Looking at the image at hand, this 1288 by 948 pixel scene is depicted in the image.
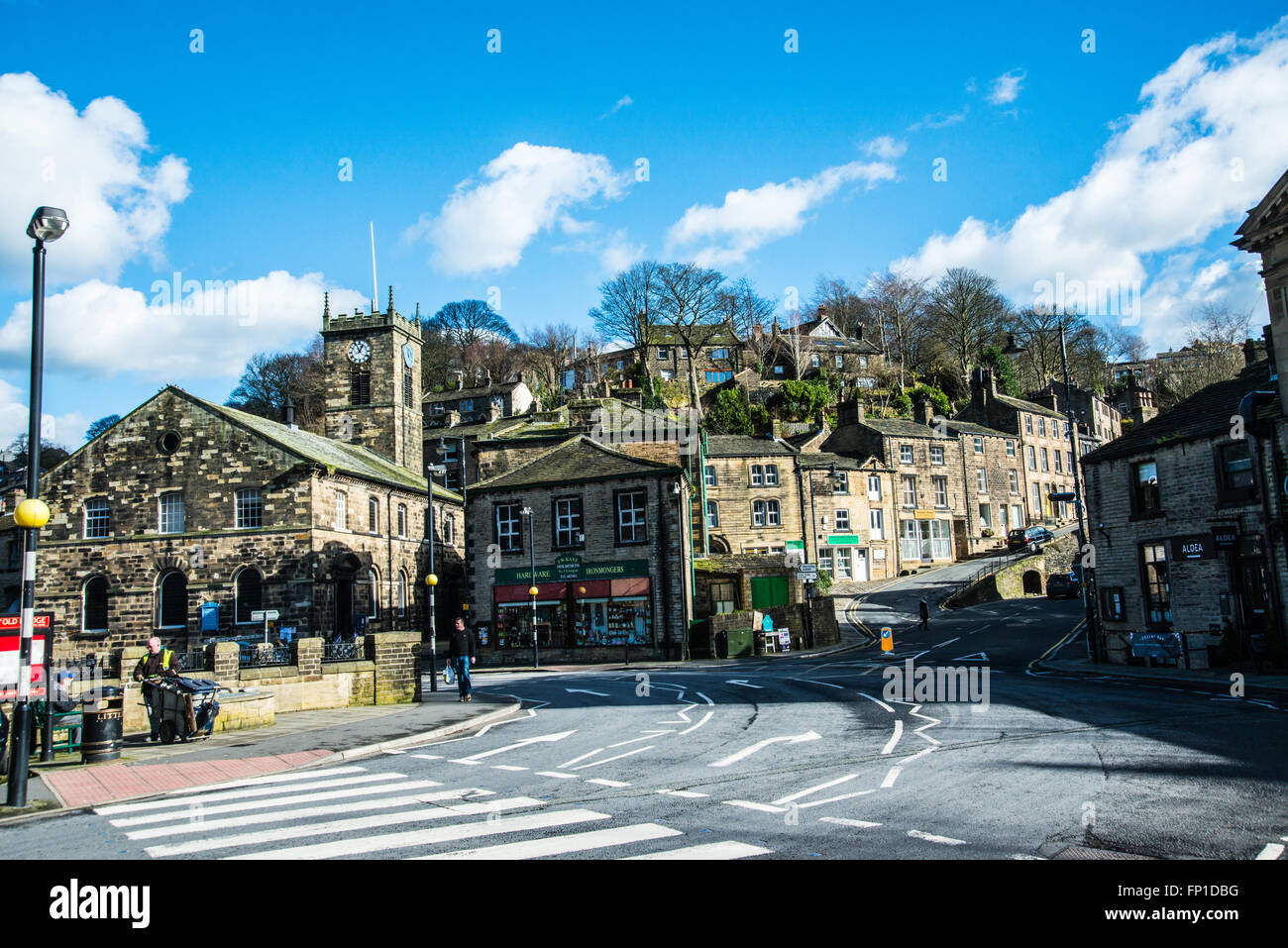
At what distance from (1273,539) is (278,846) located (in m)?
25.0

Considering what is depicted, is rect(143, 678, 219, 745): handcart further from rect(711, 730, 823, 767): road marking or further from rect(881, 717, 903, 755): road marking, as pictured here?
rect(881, 717, 903, 755): road marking

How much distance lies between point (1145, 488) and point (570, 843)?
25.7m

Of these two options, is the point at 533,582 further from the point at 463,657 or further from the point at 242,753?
the point at 242,753

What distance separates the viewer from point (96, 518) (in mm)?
39375

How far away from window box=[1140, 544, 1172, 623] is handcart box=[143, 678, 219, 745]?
85.1ft

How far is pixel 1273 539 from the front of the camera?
22766mm

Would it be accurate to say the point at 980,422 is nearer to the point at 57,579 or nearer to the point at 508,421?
the point at 508,421

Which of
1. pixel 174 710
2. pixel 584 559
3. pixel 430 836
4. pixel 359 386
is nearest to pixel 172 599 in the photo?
pixel 584 559

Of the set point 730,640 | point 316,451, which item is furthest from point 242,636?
point 730,640

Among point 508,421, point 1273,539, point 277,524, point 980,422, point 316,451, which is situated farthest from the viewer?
point 980,422

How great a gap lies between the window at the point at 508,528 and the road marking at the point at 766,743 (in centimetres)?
2558

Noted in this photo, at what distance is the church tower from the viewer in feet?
173

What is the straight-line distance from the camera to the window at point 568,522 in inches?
1479

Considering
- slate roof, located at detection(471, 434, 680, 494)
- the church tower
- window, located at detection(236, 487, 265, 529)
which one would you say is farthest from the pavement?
the church tower
